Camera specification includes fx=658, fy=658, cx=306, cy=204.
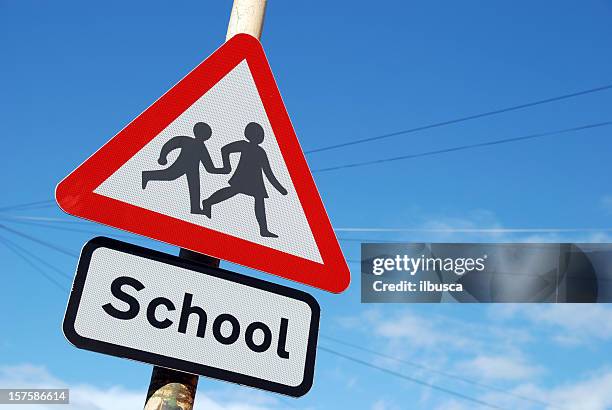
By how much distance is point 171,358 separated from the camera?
121cm

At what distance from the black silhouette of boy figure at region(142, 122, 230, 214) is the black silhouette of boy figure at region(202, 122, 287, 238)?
27 mm

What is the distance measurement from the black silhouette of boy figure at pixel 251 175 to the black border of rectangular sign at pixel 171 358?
12cm

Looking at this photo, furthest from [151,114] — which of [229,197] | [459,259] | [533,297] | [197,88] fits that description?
[533,297]

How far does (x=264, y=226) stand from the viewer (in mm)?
1399

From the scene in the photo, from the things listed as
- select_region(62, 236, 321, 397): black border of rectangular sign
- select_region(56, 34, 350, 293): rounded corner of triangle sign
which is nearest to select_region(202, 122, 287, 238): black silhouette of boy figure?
select_region(56, 34, 350, 293): rounded corner of triangle sign

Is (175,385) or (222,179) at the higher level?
(222,179)

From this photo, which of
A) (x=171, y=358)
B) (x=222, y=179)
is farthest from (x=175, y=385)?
(x=222, y=179)

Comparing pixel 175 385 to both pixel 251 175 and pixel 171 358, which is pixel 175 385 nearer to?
pixel 171 358

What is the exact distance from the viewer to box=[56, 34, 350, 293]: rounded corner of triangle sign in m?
1.29

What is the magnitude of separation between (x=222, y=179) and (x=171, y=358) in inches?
15.2

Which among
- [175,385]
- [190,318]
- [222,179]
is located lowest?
[175,385]

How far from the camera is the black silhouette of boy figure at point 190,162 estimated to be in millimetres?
1334

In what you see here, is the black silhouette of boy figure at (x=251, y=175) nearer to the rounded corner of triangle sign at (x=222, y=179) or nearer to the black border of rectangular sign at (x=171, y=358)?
the rounded corner of triangle sign at (x=222, y=179)

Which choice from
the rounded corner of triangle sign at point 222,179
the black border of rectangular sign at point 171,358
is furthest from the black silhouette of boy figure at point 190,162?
the black border of rectangular sign at point 171,358
